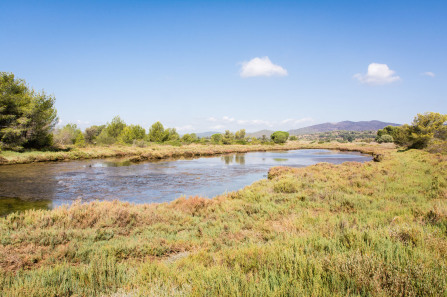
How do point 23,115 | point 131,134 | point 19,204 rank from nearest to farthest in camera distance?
point 19,204, point 23,115, point 131,134

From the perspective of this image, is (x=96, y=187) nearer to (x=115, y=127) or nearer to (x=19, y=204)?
(x=19, y=204)

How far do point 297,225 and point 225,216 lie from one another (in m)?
2.70

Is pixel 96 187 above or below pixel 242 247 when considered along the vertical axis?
below

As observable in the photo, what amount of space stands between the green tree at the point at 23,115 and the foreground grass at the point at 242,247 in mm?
27902

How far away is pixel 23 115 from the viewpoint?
29000 millimetres

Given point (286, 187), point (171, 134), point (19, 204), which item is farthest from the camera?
point (171, 134)

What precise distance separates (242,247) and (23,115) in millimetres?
36280

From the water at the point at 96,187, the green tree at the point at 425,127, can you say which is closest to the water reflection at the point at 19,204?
the water at the point at 96,187

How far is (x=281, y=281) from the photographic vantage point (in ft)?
9.61

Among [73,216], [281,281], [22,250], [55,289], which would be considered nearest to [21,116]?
[73,216]

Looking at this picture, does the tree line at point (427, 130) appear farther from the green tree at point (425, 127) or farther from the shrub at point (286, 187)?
the shrub at point (286, 187)

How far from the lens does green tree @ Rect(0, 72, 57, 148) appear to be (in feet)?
88.7

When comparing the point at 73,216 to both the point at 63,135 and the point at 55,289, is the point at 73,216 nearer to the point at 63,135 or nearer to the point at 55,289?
the point at 55,289

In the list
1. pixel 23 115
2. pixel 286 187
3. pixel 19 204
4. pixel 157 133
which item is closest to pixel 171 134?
pixel 157 133
